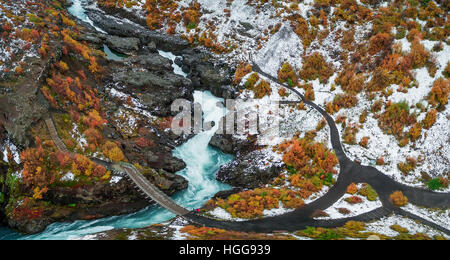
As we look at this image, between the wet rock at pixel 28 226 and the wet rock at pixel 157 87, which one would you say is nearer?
the wet rock at pixel 28 226

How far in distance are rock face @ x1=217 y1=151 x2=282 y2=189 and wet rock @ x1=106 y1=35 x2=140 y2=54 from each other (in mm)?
28466

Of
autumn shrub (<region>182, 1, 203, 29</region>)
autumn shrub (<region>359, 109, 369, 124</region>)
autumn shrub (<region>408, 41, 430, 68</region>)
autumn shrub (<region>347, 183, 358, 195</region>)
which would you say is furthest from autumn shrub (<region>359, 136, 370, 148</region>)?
autumn shrub (<region>182, 1, 203, 29</region>)

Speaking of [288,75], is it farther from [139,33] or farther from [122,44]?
[139,33]

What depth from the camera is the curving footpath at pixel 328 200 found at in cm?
2353

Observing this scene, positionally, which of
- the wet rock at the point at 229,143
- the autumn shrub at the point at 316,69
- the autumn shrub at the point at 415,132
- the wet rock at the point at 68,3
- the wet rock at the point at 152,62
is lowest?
the wet rock at the point at 229,143

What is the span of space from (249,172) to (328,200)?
943cm

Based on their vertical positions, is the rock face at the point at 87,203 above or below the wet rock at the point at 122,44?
below

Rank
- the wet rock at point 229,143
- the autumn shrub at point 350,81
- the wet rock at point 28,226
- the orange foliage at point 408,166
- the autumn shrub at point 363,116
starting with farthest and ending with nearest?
the autumn shrub at point 350,81 → the wet rock at point 229,143 → the autumn shrub at point 363,116 → the orange foliage at point 408,166 → the wet rock at point 28,226

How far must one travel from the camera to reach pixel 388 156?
30125mm

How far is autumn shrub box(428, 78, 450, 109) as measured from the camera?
30812 mm

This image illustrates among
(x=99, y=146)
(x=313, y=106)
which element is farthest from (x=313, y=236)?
(x=99, y=146)

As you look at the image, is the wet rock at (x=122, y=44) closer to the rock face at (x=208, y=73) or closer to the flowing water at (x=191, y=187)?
the rock face at (x=208, y=73)

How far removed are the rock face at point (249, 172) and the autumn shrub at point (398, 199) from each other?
11.6m

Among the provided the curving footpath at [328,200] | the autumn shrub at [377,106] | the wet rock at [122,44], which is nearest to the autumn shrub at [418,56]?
the autumn shrub at [377,106]
